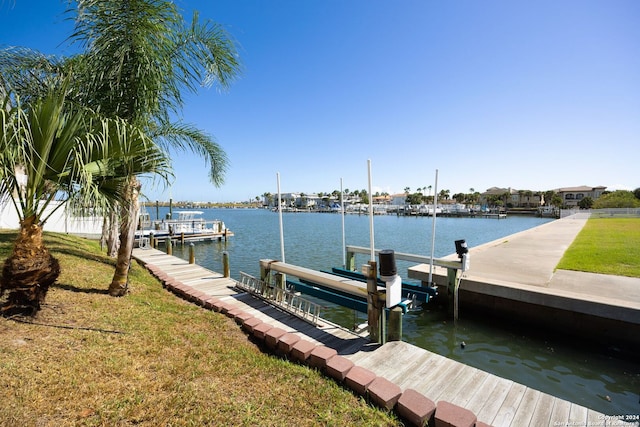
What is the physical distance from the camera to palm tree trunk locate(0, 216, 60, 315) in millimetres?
3555

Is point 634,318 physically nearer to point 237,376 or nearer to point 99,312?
point 237,376

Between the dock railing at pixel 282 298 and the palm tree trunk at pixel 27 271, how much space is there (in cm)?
361

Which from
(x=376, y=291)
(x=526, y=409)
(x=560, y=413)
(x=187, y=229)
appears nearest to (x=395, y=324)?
(x=376, y=291)

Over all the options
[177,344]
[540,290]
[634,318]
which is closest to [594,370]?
[634,318]

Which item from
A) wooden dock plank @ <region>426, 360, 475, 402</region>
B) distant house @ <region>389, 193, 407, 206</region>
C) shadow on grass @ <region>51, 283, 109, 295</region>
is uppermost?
distant house @ <region>389, 193, 407, 206</region>

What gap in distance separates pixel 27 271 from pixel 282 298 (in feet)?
13.0

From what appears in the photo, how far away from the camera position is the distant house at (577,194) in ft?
288

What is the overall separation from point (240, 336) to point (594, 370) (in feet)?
19.9

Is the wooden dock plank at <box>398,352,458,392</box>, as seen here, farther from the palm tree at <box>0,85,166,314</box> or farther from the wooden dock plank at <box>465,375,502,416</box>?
the palm tree at <box>0,85,166,314</box>

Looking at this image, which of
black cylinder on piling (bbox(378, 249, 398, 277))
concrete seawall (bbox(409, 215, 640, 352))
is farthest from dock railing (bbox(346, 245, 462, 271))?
black cylinder on piling (bbox(378, 249, 398, 277))

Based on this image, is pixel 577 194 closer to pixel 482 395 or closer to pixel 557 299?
pixel 557 299

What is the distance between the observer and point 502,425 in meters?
2.81

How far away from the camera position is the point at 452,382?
350 centimetres

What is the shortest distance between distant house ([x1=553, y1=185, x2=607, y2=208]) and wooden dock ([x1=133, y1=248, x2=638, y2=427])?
111357 mm
